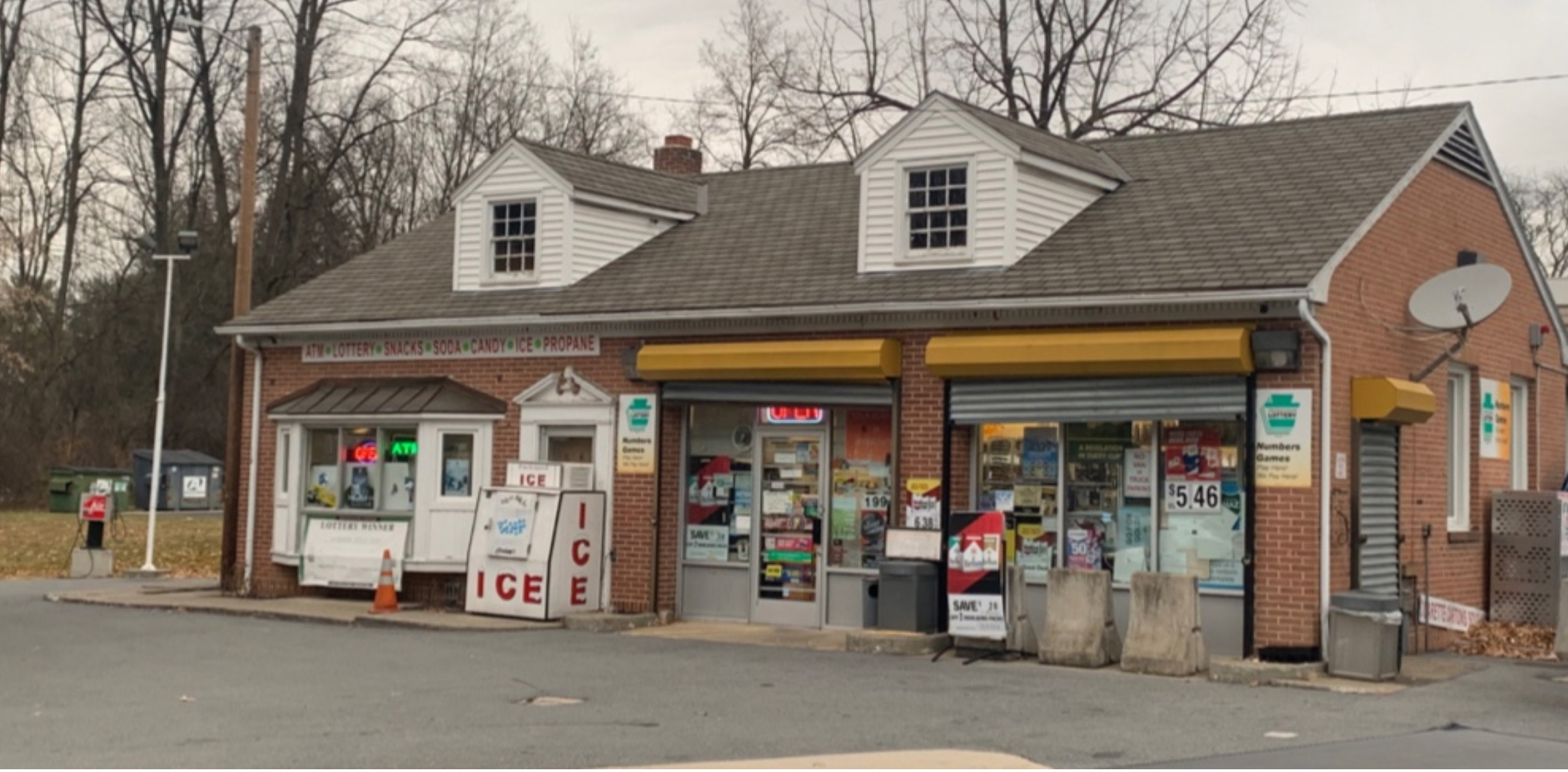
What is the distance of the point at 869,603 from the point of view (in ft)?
60.6

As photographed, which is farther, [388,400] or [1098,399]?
[388,400]

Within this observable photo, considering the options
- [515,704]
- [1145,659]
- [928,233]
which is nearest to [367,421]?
[928,233]

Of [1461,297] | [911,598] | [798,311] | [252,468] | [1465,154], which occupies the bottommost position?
[911,598]

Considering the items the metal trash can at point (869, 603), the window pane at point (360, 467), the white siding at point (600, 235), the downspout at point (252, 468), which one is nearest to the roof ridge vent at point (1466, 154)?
the metal trash can at point (869, 603)

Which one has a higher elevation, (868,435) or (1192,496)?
(868,435)

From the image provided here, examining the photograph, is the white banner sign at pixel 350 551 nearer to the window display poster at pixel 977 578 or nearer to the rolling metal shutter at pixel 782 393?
the rolling metal shutter at pixel 782 393

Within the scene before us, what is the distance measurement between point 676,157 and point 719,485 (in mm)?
8165

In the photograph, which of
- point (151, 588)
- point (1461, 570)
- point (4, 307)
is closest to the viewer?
point (1461, 570)

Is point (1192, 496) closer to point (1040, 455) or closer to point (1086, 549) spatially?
point (1086, 549)

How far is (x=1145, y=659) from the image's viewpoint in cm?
1534

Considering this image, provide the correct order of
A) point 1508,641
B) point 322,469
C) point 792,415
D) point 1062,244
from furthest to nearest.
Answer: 1. point 322,469
2. point 792,415
3. point 1062,244
4. point 1508,641

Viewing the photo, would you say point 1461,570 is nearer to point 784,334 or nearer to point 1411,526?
point 1411,526

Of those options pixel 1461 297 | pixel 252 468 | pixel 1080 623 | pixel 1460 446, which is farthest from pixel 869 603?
pixel 252 468

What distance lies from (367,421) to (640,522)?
4270mm
